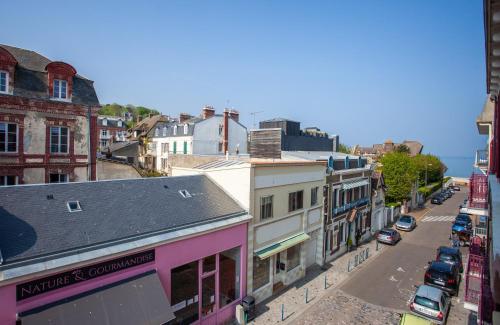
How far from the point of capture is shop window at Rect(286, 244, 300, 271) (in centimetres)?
1784

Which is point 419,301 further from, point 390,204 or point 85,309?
point 390,204

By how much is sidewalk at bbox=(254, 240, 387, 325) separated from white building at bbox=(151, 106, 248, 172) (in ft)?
56.0

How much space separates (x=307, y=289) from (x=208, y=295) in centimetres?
590

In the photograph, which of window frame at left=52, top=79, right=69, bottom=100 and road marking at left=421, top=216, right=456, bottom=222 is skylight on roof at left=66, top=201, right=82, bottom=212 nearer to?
window frame at left=52, top=79, right=69, bottom=100

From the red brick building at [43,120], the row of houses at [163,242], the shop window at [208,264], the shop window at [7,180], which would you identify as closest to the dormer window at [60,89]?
the red brick building at [43,120]

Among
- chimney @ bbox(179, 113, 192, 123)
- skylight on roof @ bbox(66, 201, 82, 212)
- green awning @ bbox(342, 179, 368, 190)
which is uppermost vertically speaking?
chimney @ bbox(179, 113, 192, 123)

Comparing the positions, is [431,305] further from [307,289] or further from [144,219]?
[144,219]

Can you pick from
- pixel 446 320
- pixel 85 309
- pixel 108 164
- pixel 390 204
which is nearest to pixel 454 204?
pixel 390 204

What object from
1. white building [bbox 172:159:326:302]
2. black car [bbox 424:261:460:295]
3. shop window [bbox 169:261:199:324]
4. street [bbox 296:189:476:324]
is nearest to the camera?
shop window [bbox 169:261:199:324]

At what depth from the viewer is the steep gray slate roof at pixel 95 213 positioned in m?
8.84

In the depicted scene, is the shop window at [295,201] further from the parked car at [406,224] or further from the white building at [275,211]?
the parked car at [406,224]

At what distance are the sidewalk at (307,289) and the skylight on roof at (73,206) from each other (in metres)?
9.29

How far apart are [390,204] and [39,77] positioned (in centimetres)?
3799

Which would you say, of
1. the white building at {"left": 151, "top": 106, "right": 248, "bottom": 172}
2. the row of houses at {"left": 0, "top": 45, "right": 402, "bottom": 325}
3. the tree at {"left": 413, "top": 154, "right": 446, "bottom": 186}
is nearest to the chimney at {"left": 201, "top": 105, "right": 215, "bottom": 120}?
the white building at {"left": 151, "top": 106, "right": 248, "bottom": 172}
